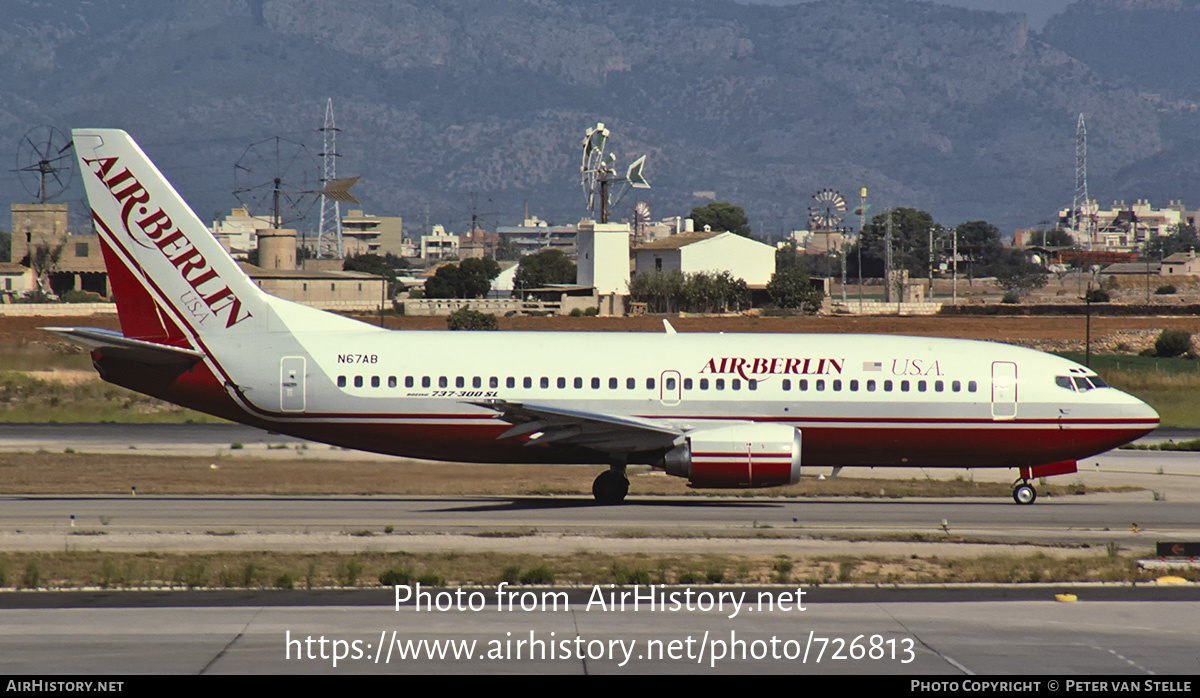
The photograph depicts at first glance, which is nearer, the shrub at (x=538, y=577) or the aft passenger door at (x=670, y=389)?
the shrub at (x=538, y=577)

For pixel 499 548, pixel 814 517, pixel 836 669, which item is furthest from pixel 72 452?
pixel 836 669

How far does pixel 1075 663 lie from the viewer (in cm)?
1594

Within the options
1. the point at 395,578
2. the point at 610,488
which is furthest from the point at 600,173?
the point at 395,578

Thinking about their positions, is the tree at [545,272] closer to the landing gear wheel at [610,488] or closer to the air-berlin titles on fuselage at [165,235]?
the air-berlin titles on fuselage at [165,235]

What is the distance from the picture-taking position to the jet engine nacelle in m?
29.6

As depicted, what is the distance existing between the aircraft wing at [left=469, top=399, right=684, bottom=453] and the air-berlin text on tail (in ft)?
6.23

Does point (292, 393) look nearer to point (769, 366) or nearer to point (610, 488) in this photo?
point (610, 488)

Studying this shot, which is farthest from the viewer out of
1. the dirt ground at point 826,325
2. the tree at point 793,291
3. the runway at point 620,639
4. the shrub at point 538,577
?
the tree at point 793,291

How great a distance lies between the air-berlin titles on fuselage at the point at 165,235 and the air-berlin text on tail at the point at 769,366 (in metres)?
11.5

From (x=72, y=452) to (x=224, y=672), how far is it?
1029 inches

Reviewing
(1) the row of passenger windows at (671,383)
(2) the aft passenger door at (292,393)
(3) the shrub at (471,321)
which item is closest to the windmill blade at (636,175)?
(3) the shrub at (471,321)

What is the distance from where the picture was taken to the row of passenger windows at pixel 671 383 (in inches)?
1223

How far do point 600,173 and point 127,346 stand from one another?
116m

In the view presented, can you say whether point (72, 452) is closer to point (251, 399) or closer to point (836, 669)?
point (251, 399)
